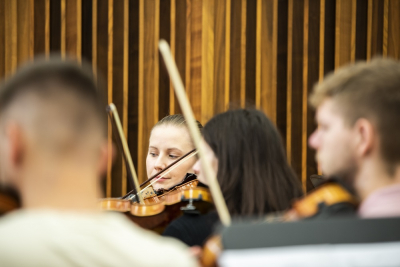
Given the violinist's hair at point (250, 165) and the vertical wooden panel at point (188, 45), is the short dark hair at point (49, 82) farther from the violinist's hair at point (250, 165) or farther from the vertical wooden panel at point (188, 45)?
the vertical wooden panel at point (188, 45)

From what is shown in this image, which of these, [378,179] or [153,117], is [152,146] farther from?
[378,179]

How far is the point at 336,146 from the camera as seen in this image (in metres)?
1.16

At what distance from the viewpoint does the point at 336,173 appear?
1165 millimetres

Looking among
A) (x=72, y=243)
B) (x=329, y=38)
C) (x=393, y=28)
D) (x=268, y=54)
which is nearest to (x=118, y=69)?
(x=268, y=54)

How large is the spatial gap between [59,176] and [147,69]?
3109mm

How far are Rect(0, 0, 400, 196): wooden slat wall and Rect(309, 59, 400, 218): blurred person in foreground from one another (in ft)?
7.85

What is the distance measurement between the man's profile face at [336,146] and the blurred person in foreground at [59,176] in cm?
50

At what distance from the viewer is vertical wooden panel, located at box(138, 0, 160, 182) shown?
3.80m

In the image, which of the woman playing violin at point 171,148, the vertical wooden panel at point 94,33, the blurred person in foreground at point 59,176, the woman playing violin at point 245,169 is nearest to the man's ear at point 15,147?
the blurred person in foreground at point 59,176

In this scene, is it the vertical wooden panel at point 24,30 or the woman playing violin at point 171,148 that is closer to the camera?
the woman playing violin at point 171,148

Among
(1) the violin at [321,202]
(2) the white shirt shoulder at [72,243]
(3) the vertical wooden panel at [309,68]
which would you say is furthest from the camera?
(3) the vertical wooden panel at [309,68]

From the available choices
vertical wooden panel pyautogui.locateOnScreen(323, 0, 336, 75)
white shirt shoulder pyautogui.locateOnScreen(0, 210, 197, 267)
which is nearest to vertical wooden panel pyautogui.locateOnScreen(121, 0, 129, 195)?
vertical wooden panel pyautogui.locateOnScreen(323, 0, 336, 75)

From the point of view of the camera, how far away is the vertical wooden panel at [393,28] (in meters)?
3.68

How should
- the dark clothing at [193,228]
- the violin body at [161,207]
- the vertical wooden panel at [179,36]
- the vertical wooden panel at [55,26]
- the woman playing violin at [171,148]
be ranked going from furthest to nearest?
the vertical wooden panel at [55,26] → the vertical wooden panel at [179,36] → the woman playing violin at [171,148] → the violin body at [161,207] → the dark clothing at [193,228]
